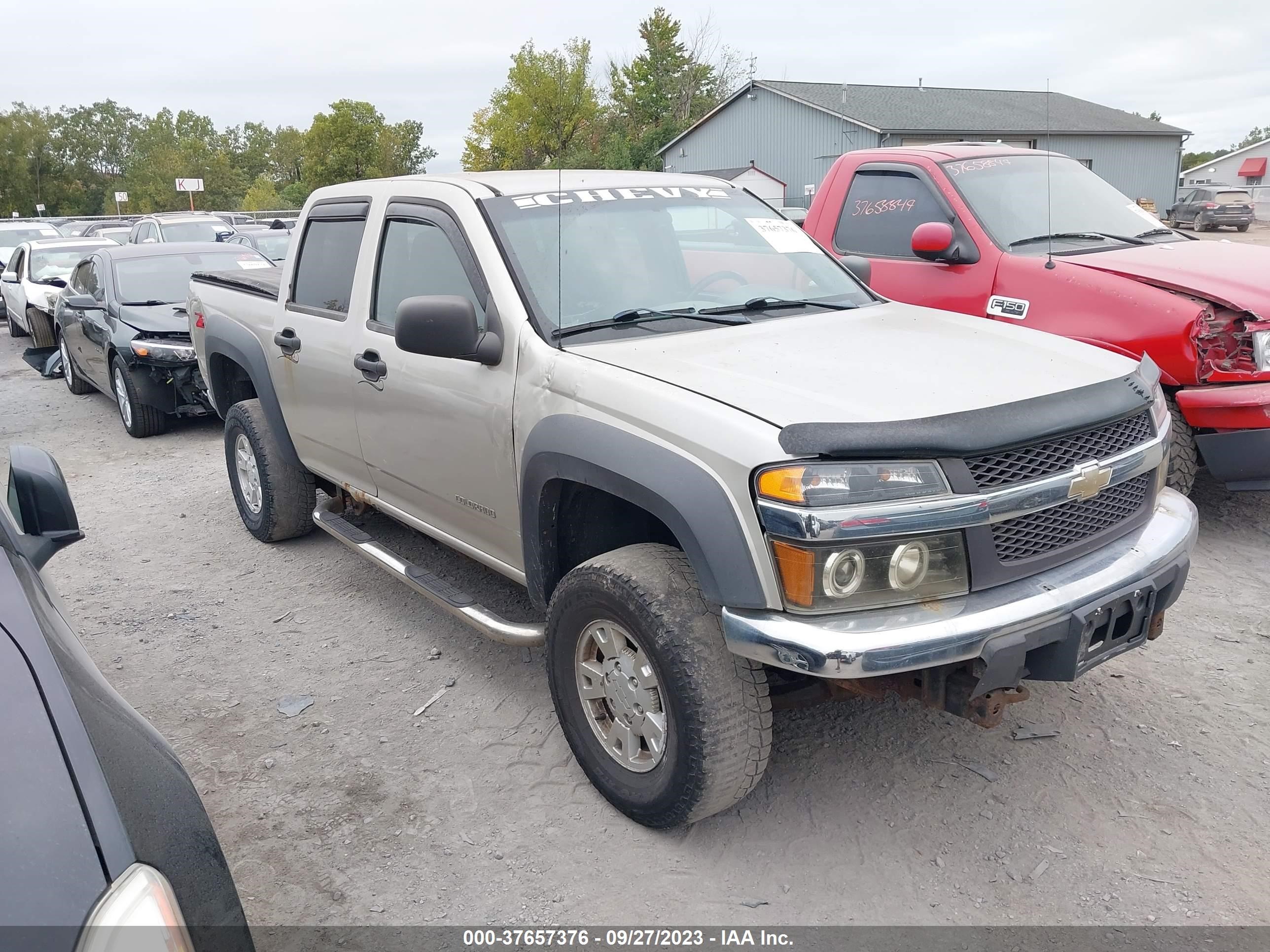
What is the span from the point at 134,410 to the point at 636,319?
270 inches

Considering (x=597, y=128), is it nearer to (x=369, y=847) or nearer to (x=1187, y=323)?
(x=1187, y=323)

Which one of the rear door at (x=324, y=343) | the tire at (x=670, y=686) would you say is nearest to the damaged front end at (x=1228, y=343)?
the tire at (x=670, y=686)

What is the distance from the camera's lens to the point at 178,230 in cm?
1806

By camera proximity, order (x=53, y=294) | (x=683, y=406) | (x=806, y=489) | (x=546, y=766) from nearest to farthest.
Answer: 1. (x=806, y=489)
2. (x=683, y=406)
3. (x=546, y=766)
4. (x=53, y=294)

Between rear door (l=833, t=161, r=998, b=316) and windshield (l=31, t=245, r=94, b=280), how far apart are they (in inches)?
473

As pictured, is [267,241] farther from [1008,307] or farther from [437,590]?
[437,590]

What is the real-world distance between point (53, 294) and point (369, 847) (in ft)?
39.8

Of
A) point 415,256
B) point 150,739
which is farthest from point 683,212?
point 150,739

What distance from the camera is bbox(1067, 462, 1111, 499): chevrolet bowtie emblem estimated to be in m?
2.72

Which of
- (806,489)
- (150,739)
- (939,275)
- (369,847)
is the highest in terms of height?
(939,275)

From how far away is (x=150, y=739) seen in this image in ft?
6.54

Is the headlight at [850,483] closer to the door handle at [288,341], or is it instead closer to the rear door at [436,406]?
the rear door at [436,406]

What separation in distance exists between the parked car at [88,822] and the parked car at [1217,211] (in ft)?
124

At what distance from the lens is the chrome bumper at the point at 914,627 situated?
2402 millimetres
